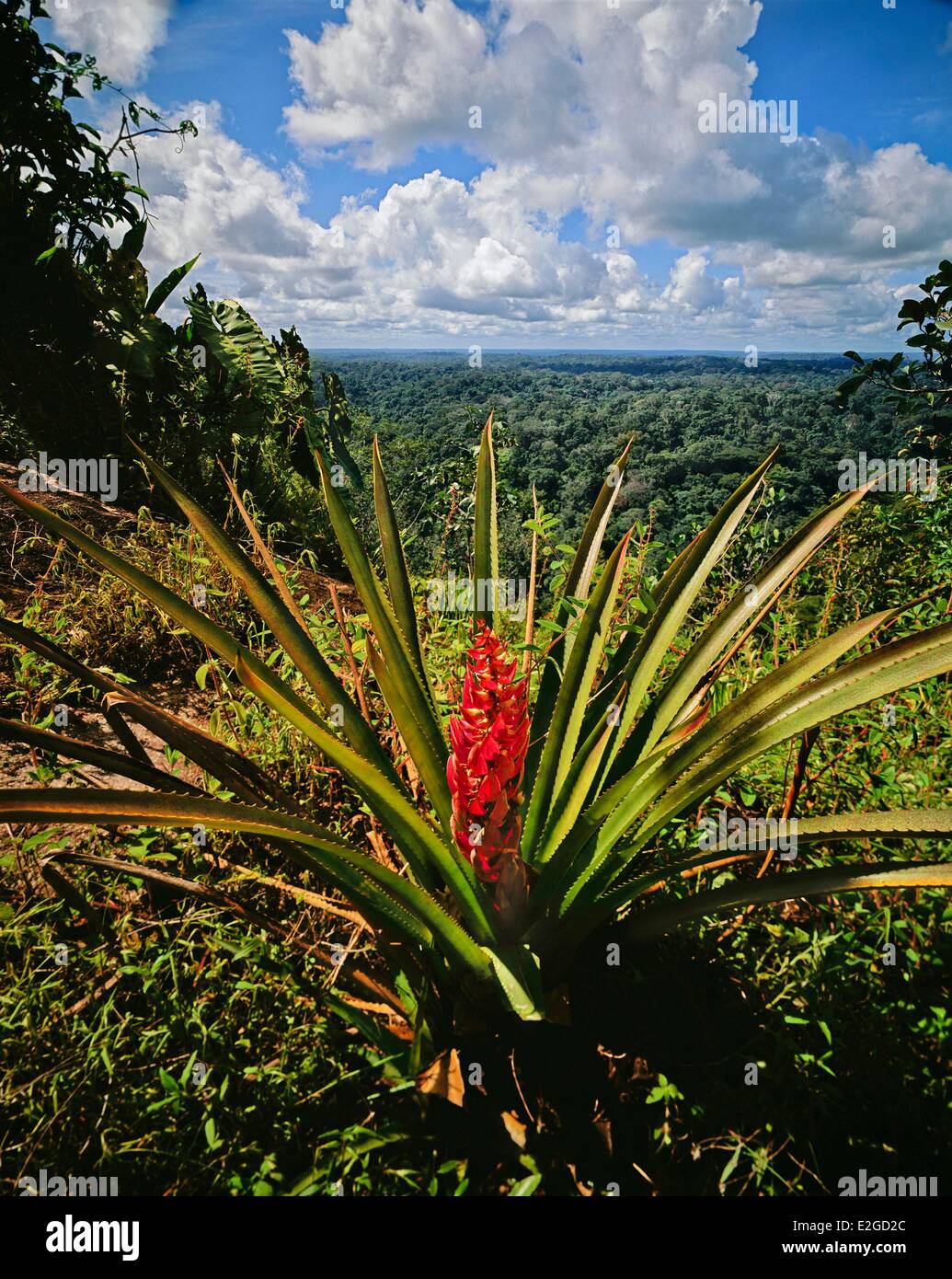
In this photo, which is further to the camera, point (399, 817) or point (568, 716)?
point (568, 716)

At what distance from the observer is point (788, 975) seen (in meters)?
1.63

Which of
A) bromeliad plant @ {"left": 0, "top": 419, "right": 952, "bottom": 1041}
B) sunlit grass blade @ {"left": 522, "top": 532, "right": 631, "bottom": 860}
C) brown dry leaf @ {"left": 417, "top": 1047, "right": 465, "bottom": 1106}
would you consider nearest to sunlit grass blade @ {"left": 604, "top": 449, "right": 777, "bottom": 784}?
bromeliad plant @ {"left": 0, "top": 419, "right": 952, "bottom": 1041}

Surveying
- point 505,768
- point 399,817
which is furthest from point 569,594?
point 399,817

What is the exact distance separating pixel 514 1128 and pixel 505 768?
73 centimetres

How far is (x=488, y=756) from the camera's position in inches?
47.7

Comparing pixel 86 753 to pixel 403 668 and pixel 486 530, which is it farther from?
pixel 486 530

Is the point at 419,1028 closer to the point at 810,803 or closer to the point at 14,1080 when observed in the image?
the point at 14,1080

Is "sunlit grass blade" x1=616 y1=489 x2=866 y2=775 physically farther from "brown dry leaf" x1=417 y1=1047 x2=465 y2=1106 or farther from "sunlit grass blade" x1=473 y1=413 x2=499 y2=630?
"brown dry leaf" x1=417 y1=1047 x2=465 y2=1106

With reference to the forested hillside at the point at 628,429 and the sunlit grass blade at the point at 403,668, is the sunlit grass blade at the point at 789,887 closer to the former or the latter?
the sunlit grass blade at the point at 403,668

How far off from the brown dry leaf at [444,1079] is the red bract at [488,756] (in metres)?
0.35

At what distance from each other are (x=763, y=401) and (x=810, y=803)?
9.81 m

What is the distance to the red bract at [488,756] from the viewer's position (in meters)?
1.18
